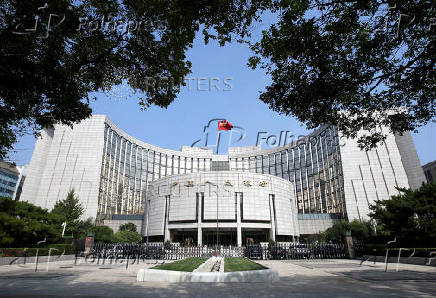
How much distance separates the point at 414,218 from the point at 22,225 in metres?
35.7

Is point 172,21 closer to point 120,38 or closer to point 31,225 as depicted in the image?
point 120,38

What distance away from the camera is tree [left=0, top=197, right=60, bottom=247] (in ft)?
74.8

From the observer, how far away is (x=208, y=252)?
96.7 feet

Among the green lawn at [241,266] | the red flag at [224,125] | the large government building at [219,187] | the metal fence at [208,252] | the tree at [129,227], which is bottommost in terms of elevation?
the green lawn at [241,266]

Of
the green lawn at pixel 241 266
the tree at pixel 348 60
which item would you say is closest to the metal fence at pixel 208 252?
the green lawn at pixel 241 266

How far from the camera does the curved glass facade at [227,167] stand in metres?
77.2

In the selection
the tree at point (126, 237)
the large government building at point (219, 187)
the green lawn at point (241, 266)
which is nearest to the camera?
the green lawn at point (241, 266)

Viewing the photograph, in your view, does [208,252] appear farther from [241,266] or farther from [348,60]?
[348,60]

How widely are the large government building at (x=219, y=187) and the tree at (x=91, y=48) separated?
1905 inches

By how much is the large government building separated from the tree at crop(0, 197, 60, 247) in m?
34.0

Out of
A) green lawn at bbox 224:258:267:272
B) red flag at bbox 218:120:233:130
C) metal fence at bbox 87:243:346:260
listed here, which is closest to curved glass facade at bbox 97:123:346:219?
red flag at bbox 218:120:233:130

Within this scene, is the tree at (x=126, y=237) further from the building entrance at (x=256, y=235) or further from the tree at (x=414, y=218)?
the tree at (x=414, y=218)

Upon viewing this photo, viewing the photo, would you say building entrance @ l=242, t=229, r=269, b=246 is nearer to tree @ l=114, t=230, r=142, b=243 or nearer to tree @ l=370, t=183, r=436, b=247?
tree @ l=114, t=230, r=142, b=243

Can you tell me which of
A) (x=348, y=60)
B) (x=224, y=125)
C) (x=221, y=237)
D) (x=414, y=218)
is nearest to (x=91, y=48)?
(x=348, y=60)
